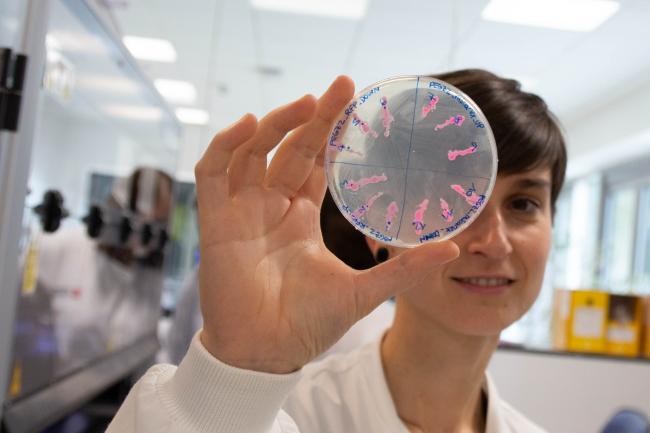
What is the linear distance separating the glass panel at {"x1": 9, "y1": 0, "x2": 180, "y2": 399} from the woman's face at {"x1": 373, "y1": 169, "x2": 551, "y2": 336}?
0.67 m

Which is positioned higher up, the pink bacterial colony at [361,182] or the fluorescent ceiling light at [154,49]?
the fluorescent ceiling light at [154,49]

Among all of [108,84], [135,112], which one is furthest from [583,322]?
[108,84]

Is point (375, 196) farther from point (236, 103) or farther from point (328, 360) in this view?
point (236, 103)

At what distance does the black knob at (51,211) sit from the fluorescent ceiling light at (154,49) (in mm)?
4008

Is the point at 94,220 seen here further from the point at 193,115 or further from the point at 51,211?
the point at 193,115

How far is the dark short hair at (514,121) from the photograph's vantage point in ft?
3.54

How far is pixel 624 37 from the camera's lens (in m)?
4.47

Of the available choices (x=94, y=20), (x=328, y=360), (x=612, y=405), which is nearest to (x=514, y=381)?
(x=612, y=405)

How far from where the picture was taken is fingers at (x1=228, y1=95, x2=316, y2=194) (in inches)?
29.6

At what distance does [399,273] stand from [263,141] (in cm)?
24

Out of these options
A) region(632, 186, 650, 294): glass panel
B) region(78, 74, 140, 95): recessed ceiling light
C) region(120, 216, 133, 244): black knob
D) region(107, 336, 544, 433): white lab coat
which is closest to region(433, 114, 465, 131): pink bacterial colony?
region(107, 336, 544, 433): white lab coat

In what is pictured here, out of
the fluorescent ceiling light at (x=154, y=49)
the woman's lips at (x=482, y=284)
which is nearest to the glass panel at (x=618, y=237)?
the fluorescent ceiling light at (x=154, y=49)

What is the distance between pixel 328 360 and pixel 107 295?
815mm

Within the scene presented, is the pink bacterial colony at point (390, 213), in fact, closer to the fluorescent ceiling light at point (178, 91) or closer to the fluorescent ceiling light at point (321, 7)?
the fluorescent ceiling light at point (321, 7)
